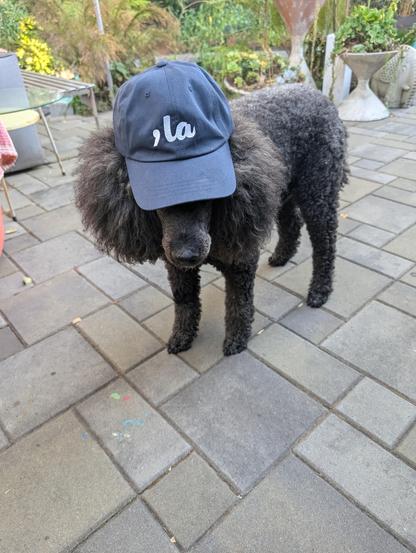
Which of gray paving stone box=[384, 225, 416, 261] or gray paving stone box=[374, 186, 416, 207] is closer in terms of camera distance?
gray paving stone box=[384, 225, 416, 261]

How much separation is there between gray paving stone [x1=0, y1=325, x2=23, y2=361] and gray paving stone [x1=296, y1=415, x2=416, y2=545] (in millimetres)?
1514

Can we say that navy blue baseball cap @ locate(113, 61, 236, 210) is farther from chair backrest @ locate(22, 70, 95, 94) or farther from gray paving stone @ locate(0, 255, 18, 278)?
chair backrest @ locate(22, 70, 95, 94)

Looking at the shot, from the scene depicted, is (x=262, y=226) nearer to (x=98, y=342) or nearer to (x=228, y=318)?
(x=228, y=318)

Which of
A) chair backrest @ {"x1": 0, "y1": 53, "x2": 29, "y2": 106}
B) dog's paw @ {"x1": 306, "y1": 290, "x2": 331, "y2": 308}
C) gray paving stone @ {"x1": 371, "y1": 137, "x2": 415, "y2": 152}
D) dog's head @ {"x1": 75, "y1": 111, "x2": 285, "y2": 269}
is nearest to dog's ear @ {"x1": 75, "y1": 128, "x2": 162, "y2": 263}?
dog's head @ {"x1": 75, "y1": 111, "x2": 285, "y2": 269}

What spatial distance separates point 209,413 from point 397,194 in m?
2.61

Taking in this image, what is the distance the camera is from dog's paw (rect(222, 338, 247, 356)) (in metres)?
2.07

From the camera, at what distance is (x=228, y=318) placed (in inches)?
81.1

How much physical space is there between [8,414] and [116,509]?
0.71m

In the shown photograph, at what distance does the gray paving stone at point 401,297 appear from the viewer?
7.54 feet

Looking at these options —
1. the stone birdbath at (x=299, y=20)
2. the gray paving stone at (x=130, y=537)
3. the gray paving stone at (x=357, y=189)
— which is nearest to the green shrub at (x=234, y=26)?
the stone birdbath at (x=299, y=20)

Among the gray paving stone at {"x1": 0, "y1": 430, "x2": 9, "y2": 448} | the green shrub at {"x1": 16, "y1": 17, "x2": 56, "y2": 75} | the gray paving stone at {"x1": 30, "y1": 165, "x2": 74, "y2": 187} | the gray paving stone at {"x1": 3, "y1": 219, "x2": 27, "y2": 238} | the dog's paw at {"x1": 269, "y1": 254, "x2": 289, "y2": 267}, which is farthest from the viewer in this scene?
the green shrub at {"x1": 16, "y1": 17, "x2": 56, "y2": 75}

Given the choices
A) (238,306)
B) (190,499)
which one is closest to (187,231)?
(238,306)

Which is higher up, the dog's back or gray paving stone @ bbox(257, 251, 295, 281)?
the dog's back

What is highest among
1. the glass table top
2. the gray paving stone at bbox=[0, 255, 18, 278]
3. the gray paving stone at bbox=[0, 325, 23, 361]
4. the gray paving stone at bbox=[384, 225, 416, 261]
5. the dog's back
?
the dog's back
